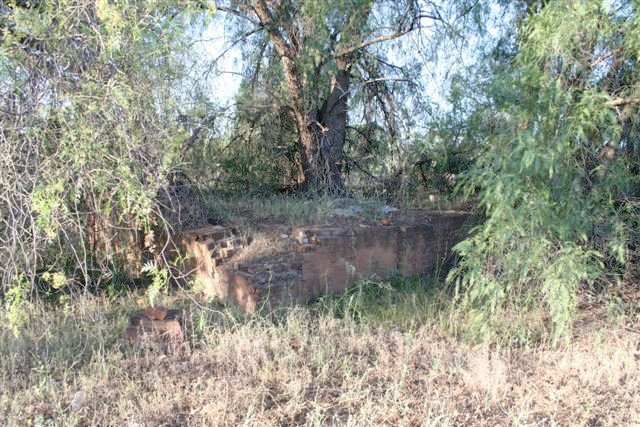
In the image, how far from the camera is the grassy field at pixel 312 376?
3.22m

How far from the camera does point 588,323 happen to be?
17.3ft

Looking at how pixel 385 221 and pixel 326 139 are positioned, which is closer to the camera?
pixel 385 221

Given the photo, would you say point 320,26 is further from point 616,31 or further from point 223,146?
point 616,31

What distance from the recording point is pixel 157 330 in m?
4.37

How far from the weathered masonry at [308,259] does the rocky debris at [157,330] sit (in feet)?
3.90

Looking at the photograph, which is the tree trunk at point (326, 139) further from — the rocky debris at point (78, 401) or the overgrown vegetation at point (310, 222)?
the rocky debris at point (78, 401)

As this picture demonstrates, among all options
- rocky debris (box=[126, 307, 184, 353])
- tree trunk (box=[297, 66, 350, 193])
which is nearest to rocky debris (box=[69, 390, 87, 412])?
rocky debris (box=[126, 307, 184, 353])

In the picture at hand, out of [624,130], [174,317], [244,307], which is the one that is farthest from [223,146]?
[624,130]

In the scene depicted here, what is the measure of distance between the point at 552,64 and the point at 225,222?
13.5 ft

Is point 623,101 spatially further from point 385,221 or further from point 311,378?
point 311,378

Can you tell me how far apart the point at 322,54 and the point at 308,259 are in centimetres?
282

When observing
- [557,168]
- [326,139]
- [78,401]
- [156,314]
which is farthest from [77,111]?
[326,139]

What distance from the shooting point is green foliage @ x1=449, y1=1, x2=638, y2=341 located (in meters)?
4.51

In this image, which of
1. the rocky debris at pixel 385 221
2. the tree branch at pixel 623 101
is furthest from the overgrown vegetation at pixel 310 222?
the rocky debris at pixel 385 221
